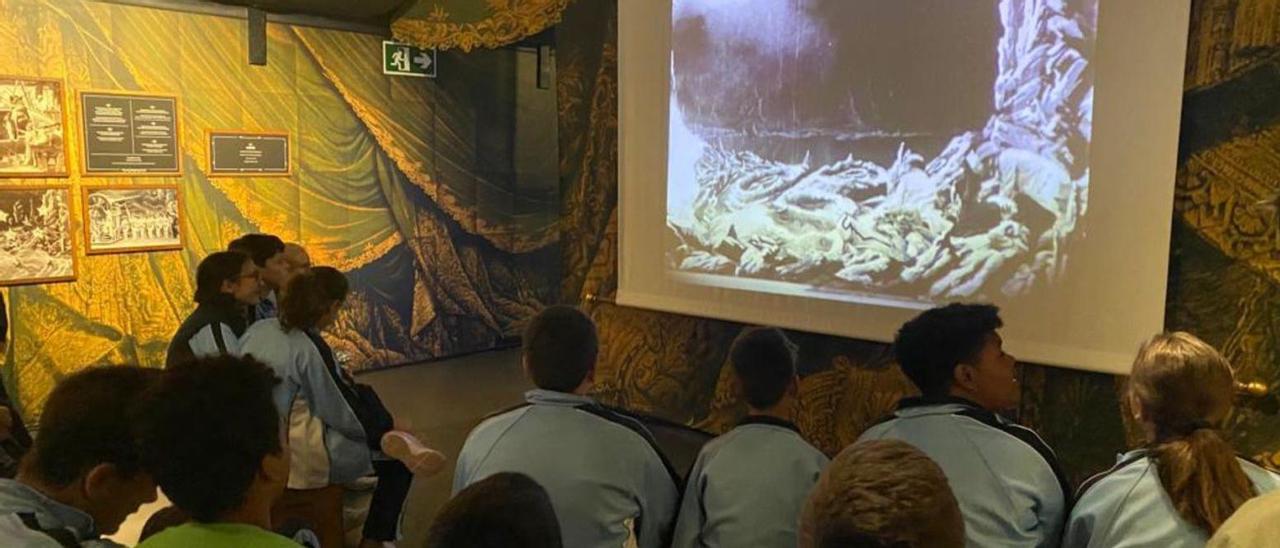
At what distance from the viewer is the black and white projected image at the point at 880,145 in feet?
11.9

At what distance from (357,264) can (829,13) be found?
3.93m

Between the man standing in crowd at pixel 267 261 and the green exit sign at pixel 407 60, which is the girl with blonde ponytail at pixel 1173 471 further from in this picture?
the green exit sign at pixel 407 60

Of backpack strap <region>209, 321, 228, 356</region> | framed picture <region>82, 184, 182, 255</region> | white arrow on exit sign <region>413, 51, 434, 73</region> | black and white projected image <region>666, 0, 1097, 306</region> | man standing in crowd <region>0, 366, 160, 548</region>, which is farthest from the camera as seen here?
white arrow on exit sign <region>413, 51, 434, 73</region>

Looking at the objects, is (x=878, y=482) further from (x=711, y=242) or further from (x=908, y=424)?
(x=711, y=242)

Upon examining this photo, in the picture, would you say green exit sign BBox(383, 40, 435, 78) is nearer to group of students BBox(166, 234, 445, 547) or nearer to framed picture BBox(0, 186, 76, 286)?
framed picture BBox(0, 186, 76, 286)

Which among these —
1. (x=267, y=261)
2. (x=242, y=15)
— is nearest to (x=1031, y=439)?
(x=267, y=261)

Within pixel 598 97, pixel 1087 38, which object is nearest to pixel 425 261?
pixel 598 97

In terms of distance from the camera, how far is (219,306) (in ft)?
10.5

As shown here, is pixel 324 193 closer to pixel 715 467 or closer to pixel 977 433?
pixel 715 467

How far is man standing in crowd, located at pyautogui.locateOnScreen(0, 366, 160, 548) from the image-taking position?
4.81ft

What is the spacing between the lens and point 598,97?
538 centimetres

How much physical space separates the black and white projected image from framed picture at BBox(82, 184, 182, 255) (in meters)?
3.13

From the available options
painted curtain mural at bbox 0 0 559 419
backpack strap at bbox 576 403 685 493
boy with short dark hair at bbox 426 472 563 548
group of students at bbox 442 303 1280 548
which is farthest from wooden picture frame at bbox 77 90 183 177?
boy with short dark hair at bbox 426 472 563 548

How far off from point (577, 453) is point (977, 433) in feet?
2.88
